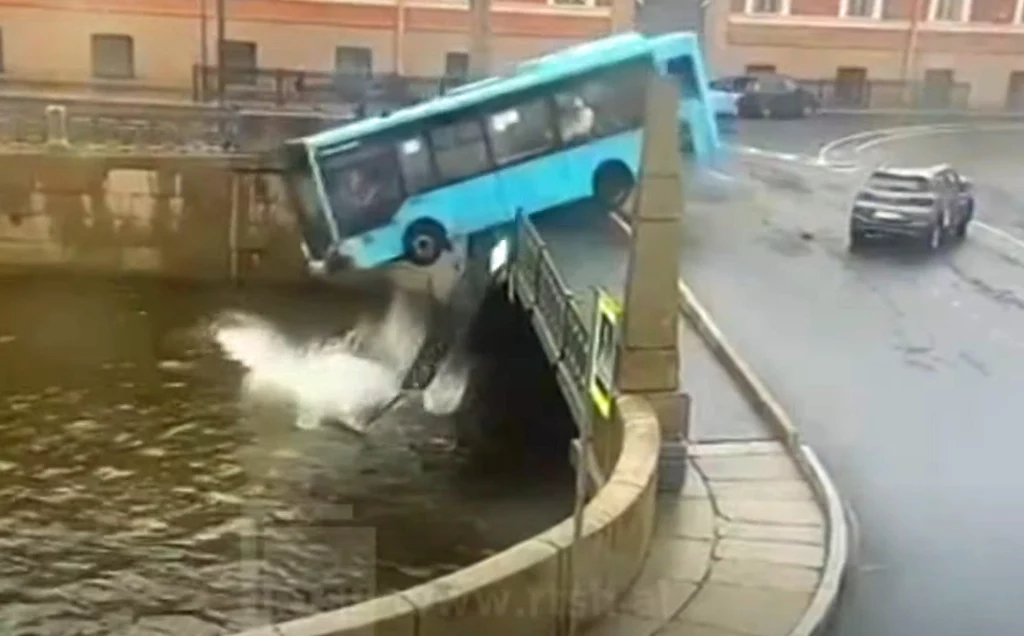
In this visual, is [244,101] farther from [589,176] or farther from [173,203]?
[589,176]

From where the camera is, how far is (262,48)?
28.8 m

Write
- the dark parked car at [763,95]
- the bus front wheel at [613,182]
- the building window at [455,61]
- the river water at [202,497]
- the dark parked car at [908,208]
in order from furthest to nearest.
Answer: the dark parked car at [763,95] → the building window at [455,61] → the dark parked car at [908,208] → the bus front wheel at [613,182] → the river water at [202,497]

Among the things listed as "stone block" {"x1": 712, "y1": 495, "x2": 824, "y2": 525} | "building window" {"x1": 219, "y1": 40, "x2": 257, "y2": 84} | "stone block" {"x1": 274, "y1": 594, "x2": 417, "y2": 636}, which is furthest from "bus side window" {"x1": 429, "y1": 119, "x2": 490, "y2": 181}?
"stone block" {"x1": 274, "y1": 594, "x2": 417, "y2": 636}

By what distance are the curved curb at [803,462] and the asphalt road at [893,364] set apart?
0.19m

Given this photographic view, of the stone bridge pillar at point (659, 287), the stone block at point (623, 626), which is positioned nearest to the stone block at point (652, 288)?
A: the stone bridge pillar at point (659, 287)

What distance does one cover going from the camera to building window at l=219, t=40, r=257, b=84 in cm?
2641

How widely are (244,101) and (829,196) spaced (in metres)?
9.72

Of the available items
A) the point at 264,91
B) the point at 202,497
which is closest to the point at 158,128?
the point at 264,91

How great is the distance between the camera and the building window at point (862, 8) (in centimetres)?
3081

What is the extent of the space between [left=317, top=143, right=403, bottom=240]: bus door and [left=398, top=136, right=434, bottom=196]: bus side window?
4.2 inches

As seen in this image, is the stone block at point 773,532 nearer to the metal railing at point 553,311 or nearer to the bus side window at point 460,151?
the metal railing at point 553,311

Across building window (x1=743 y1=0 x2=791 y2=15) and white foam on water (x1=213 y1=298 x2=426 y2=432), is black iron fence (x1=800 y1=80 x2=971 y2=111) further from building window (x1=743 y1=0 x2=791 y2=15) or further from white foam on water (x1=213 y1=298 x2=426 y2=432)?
white foam on water (x1=213 y1=298 x2=426 y2=432)

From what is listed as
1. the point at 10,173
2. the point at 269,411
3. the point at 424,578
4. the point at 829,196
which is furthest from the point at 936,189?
the point at 10,173

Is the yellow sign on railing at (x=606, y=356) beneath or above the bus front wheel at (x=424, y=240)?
above
